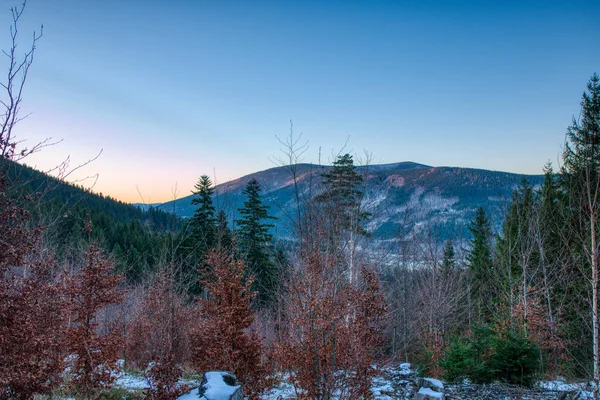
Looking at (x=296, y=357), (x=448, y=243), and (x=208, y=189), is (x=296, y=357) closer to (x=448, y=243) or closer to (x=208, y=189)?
(x=208, y=189)

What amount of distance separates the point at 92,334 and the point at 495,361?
34.0ft

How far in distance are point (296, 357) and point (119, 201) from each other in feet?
350

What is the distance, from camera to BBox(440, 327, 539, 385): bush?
968 centimetres

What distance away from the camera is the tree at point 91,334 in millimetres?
7809

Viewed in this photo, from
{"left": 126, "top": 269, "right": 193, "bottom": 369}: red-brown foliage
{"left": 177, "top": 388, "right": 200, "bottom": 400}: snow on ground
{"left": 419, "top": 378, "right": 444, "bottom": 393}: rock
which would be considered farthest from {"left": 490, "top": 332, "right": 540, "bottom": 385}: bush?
{"left": 126, "top": 269, "right": 193, "bottom": 369}: red-brown foliage

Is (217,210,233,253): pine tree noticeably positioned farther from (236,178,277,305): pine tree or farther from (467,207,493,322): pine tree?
(467,207,493,322): pine tree

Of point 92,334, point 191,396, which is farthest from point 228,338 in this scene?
point 92,334

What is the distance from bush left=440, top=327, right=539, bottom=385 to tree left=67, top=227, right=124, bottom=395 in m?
9.05

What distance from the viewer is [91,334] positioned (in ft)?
26.8

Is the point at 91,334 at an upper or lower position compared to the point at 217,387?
upper

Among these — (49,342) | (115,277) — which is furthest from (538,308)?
(49,342)

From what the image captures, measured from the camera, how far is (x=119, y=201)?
100938mm

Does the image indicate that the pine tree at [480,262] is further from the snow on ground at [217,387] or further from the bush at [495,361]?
the snow on ground at [217,387]

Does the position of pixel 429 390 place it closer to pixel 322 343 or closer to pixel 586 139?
pixel 322 343
